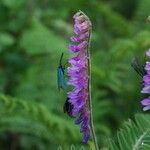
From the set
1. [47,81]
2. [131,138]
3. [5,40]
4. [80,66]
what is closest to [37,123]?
[47,81]

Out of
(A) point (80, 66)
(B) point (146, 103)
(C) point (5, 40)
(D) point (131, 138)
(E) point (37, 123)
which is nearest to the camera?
(B) point (146, 103)

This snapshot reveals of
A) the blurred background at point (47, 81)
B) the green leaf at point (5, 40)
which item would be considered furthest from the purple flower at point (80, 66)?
the green leaf at point (5, 40)

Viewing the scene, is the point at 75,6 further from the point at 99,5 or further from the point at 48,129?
the point at 48,129

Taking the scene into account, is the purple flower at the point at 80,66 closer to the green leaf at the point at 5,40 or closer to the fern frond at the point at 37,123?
the fern frond at the point at 37,123

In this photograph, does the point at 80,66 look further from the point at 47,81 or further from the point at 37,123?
the point at 47,81

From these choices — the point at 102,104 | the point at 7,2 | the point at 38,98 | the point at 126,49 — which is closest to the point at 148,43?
the point at 126,49
